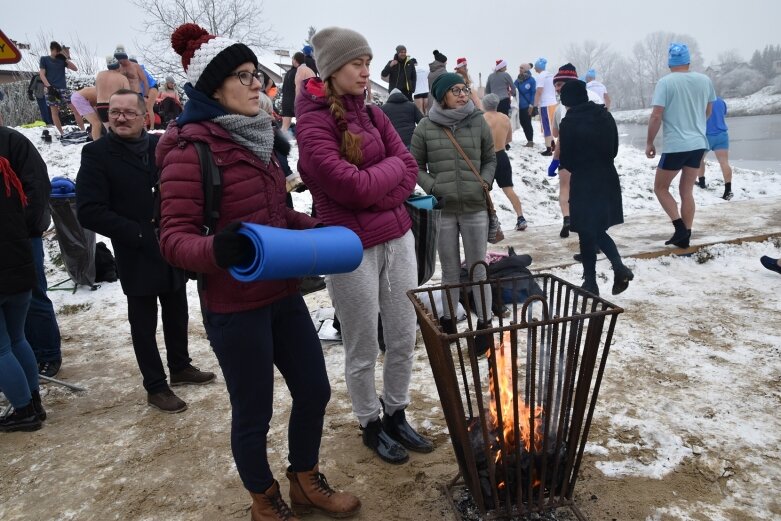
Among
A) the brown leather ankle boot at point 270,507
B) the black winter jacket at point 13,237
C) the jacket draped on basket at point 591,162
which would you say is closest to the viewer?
the brown leather ankle boot at point 270,507

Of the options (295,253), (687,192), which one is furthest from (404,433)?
(687,192)

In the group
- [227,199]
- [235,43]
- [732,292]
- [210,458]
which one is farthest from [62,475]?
[732,292]

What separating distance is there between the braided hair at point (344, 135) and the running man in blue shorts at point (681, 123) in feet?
13.5

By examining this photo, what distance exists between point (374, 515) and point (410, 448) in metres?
0.49

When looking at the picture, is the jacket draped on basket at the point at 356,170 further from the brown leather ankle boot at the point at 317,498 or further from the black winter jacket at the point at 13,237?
the black winter jacket at the point at 13,237

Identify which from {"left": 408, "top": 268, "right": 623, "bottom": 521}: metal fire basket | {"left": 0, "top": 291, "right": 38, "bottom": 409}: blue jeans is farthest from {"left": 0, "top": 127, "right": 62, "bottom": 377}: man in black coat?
{"left": 408, "top": 268, "right": 623, "bottom": 521}: metal fire basket

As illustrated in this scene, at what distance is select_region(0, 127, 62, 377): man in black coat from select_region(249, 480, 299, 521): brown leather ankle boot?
1.96 m

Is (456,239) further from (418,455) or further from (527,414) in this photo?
(527,414)

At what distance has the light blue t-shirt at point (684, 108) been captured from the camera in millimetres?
5277

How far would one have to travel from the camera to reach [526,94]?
1152cm

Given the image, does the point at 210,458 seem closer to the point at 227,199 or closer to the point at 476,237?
the point at 227,199

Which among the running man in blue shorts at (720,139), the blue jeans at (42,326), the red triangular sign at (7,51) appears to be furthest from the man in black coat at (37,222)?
the running man in blue shorts at (720,139)

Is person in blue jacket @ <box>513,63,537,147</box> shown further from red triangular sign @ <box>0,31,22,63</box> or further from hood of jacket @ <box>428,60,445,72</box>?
red triangular sign @ <box>0,31,22,63</box>

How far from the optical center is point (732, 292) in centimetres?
457
